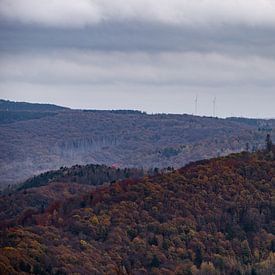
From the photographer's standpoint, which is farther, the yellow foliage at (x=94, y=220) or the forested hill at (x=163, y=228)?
the yellow foliage at (x=94, y=220)

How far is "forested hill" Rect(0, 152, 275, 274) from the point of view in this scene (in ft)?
310

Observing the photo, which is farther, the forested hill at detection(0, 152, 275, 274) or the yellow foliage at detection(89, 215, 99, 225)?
the yellow foliage at detection(89, 215, 99, 225)

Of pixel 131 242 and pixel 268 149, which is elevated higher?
pixel 268 149

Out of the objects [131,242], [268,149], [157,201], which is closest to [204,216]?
[157,201]

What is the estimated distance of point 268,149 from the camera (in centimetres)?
15400

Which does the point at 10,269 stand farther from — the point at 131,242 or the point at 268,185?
the point at 268,185

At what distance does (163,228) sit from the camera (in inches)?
4471

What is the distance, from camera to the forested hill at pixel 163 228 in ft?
310

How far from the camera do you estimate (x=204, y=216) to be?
119 metres

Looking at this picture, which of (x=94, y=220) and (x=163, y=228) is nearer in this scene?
(x=94, y=220)

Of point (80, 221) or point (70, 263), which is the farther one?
point (80, 221)

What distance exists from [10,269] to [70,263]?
913 centimetres

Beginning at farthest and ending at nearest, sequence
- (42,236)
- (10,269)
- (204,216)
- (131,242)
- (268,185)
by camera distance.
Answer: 1. (268,185)
2. (204,216)
3. (131,242)
4. (42,236)
5. (10,269)

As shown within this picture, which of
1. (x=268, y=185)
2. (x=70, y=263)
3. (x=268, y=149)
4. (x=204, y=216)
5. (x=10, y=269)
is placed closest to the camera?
(x=10, y=269)
